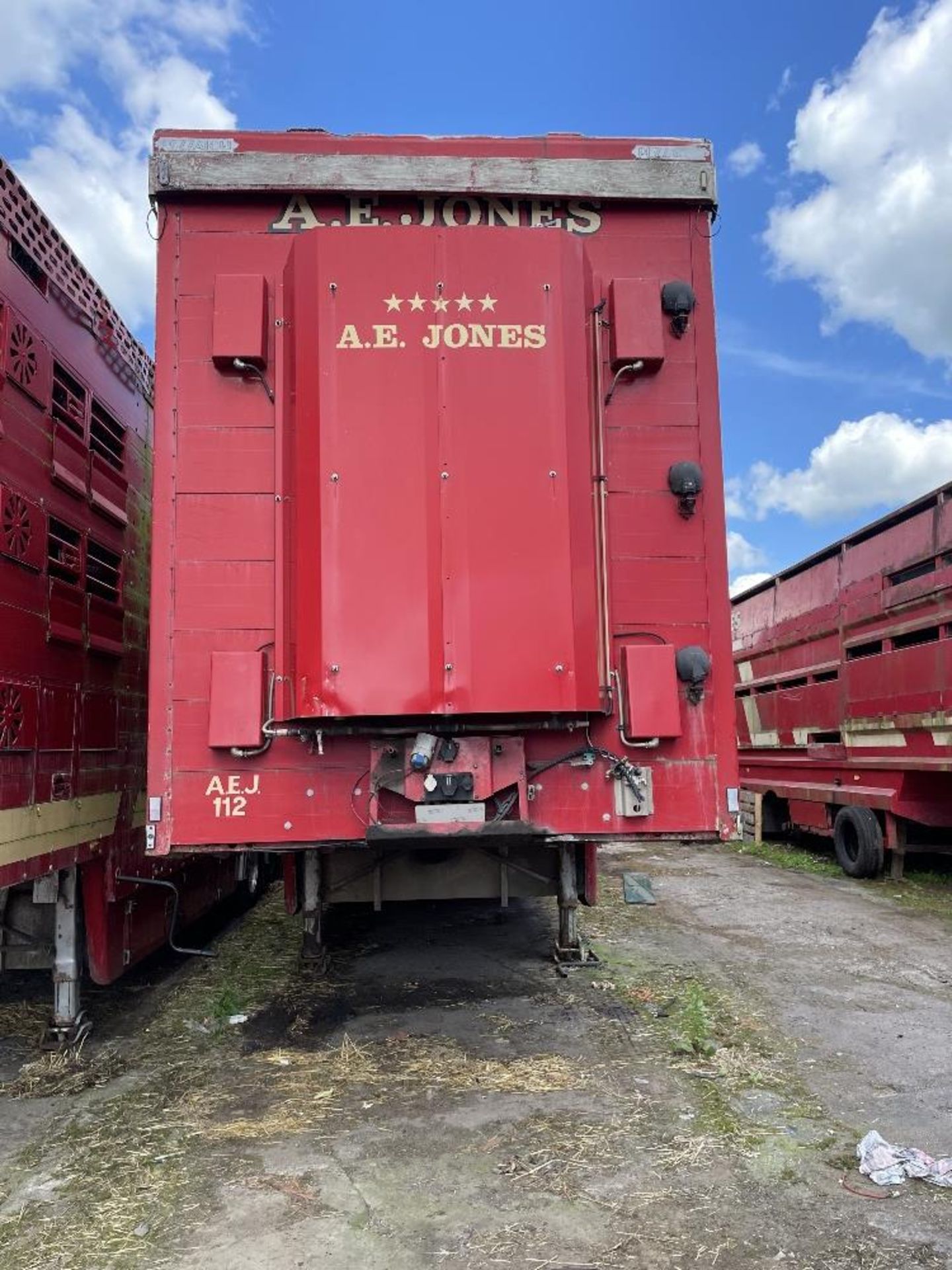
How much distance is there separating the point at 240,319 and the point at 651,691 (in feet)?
8.23

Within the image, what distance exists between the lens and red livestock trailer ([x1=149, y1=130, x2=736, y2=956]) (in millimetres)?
4047

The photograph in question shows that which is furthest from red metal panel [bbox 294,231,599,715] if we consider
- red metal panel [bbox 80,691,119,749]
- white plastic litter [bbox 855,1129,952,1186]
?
white plastic litter [bbox 855,1129,952,1186]

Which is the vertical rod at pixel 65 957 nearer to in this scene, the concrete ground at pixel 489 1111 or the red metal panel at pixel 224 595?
the concrete ground at pixel 489 1111

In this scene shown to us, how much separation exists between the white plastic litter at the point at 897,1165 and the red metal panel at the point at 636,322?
3.40 m

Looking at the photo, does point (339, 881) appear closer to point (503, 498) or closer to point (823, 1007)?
point (503, 498)

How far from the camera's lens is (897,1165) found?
11.3 feet

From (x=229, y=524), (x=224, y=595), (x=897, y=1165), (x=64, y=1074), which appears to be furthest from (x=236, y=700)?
(x=897, y=1165)

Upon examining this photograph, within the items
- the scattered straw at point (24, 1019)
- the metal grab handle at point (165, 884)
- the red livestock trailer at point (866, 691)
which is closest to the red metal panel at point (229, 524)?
the metal grab handle at point (165, 884)

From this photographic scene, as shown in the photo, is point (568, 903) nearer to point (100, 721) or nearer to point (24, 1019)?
point (100, 721)

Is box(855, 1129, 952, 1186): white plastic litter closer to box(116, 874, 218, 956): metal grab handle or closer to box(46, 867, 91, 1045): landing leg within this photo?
box(116, 874, 218, 956): metal grab handle

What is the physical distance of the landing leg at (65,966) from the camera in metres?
4.98

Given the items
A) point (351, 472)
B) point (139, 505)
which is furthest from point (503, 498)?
point (139, 505)

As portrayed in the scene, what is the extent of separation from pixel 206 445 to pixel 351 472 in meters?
0.74

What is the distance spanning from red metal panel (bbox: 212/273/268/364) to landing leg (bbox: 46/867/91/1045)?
2826 millimetres
